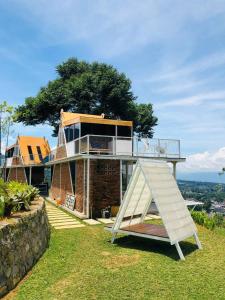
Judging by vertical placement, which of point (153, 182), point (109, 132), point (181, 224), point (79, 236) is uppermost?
point (109, 132)

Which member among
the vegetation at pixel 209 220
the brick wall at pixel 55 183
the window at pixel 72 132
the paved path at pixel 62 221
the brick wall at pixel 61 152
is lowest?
the paved path at pixel 62 221

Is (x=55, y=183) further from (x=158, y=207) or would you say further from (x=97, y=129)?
(x=158, y=207)

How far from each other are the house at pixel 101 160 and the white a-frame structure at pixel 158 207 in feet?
18.4

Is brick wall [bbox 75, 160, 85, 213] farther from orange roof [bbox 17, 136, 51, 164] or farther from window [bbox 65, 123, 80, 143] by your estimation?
orange roof [bbox 17, 136, 51, 164]

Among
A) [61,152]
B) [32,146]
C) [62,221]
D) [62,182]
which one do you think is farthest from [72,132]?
[32,146]

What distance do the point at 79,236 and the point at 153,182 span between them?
4.17m

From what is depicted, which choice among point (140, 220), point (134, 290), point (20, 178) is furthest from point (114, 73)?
point (134, 290)

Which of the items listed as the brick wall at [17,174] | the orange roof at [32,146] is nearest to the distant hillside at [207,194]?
the orange roof at [32,146]

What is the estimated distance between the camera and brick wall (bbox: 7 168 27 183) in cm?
3533

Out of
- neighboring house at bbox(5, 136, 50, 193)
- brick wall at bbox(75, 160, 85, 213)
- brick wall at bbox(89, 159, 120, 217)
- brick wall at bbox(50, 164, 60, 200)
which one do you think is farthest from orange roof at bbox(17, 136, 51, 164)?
brick wall at bbox(89, 159, 120, 217)

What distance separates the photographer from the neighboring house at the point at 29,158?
33906 millimetres

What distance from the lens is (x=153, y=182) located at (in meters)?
9.71

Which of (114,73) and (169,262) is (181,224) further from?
(114,73)

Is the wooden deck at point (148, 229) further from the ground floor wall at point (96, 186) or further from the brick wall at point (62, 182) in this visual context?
the brick wall at point (62, 182)
